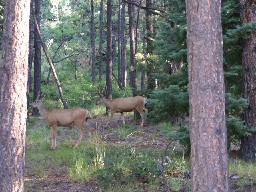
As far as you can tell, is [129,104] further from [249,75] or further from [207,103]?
[207,103]

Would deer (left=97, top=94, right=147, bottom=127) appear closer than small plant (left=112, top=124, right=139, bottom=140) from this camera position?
No

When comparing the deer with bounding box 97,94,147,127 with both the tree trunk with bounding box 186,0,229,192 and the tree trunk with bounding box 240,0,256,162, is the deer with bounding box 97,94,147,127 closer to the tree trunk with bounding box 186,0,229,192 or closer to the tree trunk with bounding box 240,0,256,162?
the tree trunk with bounding box 240,0,256,162

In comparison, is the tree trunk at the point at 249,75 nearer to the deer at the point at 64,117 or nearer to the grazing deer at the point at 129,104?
the deer at the point at 64,117

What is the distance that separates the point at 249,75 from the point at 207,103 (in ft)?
11.3

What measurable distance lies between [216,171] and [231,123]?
9.17 feet

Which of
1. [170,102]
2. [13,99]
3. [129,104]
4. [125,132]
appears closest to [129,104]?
[129,104]

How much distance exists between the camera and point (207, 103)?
5.37 m

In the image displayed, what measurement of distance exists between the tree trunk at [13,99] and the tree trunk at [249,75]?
14.1ft

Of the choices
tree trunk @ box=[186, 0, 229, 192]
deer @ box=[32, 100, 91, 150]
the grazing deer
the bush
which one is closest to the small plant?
the grazing deer

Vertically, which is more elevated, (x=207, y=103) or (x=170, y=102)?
(x=207, y=103)

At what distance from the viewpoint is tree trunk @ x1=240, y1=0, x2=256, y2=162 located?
8.45 meters

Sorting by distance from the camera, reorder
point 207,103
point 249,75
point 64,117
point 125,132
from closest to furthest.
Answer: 1. point 207,103
2. point 249,75
3. point 64,117
4. point 125,132

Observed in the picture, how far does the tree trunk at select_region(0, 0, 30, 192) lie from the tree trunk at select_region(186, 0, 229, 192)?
2.47m

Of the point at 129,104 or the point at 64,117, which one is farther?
the point at 129,104
